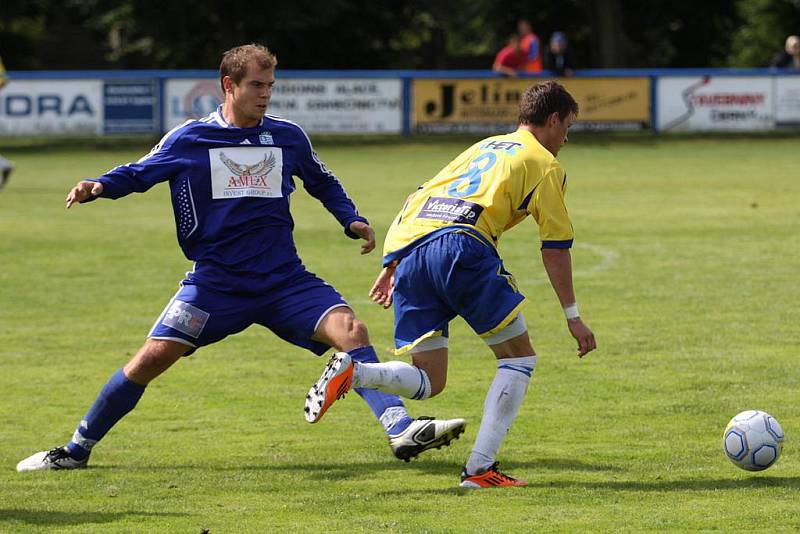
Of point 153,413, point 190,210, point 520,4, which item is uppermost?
point 520,4

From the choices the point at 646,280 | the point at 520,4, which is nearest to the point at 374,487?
the point at 646,280

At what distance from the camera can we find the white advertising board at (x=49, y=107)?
29234 millimetres

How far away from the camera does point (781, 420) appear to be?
7379 millimetres

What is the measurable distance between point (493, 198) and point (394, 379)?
A: 898 mm

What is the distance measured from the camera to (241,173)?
21.7ft

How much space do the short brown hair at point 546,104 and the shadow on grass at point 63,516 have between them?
2281 mm

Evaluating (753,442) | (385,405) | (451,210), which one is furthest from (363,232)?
(753,442)

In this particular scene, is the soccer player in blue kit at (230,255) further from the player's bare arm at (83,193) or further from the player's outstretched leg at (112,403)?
the player's bare arm at (83,193)

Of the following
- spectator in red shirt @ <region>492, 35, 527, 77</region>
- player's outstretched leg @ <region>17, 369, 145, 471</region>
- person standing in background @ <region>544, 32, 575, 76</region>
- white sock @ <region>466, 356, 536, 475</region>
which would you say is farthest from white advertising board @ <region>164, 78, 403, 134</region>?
white sock @ <region>466, 356, 536, 475</region>

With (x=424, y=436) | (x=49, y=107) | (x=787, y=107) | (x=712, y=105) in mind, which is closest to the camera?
(x=424, y=436)

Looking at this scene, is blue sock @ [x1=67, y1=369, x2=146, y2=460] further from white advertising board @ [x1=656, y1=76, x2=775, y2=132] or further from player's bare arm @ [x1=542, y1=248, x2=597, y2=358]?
white advertising board @ [x1=656, y1=76, x2=775, y2=132]

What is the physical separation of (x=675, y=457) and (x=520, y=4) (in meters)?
40.1

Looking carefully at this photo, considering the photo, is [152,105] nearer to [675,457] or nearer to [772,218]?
[772,218]

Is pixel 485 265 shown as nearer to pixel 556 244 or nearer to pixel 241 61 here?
pixel 556 244
